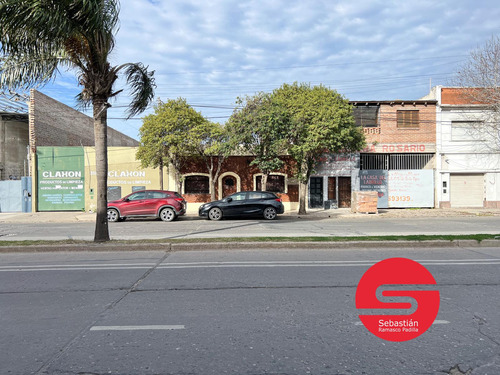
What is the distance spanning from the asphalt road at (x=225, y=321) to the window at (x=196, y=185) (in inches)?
647

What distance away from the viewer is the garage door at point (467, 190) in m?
23.4

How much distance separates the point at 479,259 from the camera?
7574 millimetres

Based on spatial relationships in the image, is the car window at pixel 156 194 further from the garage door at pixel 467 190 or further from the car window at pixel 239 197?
the garage door at pixel 467 190

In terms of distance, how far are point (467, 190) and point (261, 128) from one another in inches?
596

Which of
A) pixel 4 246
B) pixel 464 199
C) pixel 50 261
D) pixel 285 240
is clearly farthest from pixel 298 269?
pixel 464 199

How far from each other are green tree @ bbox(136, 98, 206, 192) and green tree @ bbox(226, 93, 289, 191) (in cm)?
221

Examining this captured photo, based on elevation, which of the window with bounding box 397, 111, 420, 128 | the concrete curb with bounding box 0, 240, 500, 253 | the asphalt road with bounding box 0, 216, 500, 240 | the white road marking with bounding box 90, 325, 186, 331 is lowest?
the asphalt road with bounding box 0, 216, 500, 240

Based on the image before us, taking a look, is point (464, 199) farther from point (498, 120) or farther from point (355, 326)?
point (355, 326)

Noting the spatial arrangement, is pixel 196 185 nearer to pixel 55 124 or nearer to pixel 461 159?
pixel 55 124


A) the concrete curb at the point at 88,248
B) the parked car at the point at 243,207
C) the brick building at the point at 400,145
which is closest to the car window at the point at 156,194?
the parked car at the point at 243,207

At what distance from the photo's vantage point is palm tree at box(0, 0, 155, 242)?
7764 mm

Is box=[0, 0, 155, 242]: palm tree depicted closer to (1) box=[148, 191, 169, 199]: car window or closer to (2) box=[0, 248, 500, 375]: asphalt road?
(2) box=[0, 248, 500, 375]: asphalt road

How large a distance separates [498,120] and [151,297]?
69.7ft

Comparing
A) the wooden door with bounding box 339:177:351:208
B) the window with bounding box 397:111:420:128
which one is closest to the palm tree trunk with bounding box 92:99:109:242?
the wooden door with bounding box 339:177:351:208
